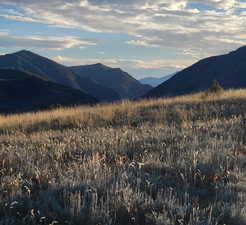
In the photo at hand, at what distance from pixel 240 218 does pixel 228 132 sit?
4.70m

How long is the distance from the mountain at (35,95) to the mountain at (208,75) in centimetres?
3786

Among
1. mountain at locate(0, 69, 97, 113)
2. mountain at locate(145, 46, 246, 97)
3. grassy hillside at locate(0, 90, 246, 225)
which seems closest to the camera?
grassy hillside at locate(0, 90, 246, 225)

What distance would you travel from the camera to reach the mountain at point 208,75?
170 metres

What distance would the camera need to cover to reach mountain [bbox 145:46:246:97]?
558 ft

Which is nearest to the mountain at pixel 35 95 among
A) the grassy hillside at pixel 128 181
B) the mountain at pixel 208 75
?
the mountain at pixel 208 75

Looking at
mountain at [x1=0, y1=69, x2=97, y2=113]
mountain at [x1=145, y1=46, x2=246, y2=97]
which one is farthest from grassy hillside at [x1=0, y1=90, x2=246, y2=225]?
mountain at [x1=145, y1=46, x2=246, y2=97]

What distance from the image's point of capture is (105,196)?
455 cm

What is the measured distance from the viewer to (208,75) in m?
183

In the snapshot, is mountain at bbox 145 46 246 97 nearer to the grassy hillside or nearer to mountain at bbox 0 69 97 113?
mountain at bbox 0 69 97 113

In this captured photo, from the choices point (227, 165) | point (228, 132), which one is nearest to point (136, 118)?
point (228, 132)

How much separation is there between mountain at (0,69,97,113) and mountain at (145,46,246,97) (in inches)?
1490

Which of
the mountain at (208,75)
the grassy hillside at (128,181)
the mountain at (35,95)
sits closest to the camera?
the grassy hillside at (128,181)

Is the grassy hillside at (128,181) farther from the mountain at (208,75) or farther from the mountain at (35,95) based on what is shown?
the mountain at (208,75)

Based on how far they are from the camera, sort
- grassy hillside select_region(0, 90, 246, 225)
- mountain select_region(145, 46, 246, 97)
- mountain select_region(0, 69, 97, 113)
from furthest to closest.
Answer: mountain select_region(145, 46, 246, 97), mountain select_region(0, 69, 97, 113), grassy hillside select_region(0, 90, 246, 225)
